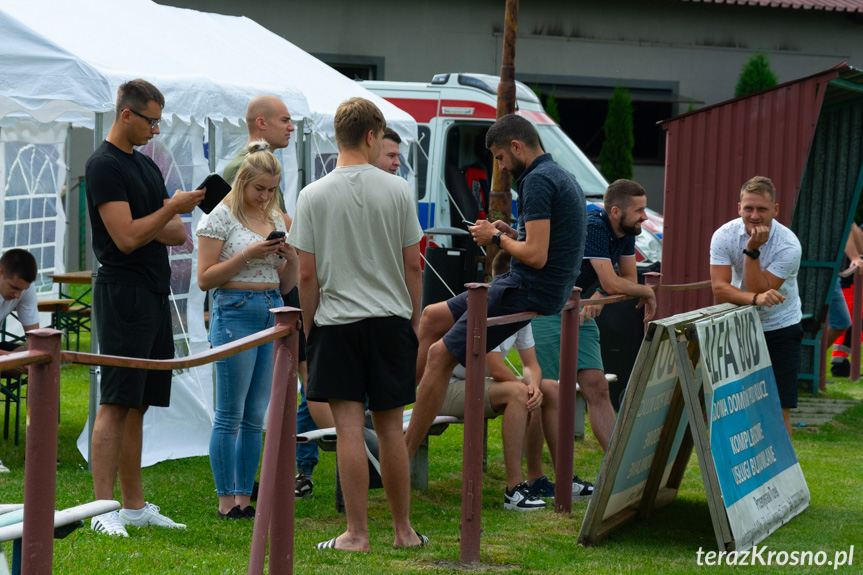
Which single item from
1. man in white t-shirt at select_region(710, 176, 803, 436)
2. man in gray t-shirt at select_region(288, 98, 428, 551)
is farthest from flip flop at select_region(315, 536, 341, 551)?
man in white t-shirt at select_region(710, 176, 803, 436)

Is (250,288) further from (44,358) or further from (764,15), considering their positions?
(764,15)

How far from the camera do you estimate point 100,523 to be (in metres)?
4.78

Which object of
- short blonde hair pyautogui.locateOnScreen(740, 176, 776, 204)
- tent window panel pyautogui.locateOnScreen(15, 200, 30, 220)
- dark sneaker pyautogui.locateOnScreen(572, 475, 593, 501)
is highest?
short blonde hair pyautogui.locateOnScreen(740, 176, 776, 204)

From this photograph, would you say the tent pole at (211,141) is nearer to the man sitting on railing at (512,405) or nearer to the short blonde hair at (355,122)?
the man sitting on railing at (512,405)

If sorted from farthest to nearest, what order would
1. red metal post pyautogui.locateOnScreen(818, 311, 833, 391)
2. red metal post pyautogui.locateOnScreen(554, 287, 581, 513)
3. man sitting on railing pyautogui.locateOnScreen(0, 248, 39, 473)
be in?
red metal post pyautogui.locateOnScreen(818, 311, 833, 391) < man sitting on railing pyautogui.locateOnScreen(0, 248, 39, 473) < red metal post pyautogui.locateOnScreen(554, 287, 581, 513)

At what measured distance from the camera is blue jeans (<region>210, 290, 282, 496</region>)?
16.8 ft

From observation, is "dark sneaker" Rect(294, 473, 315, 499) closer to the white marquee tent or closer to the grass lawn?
the grass lawn

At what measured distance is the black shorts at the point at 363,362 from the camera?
4.45m

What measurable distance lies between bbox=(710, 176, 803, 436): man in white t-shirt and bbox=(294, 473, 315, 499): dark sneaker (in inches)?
101

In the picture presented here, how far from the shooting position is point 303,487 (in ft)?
19.1

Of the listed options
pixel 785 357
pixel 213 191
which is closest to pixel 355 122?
pixel 213 191

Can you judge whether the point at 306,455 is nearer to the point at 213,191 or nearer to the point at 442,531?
the point at 442,531

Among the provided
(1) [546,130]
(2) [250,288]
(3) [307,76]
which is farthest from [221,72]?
(1) [546,130]

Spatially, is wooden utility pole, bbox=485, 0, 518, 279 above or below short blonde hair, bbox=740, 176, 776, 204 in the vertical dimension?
above
